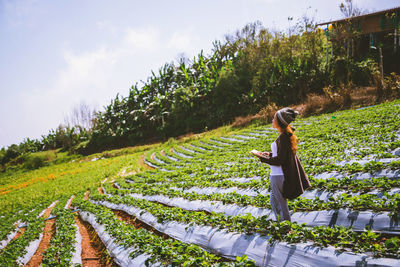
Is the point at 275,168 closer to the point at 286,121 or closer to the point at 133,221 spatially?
the point at 286,121

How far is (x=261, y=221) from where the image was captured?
3.96 m

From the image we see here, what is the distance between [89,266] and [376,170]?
7236mm

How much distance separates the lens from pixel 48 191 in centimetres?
1573

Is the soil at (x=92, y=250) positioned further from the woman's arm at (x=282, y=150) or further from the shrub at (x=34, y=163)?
the shrub at (x=34, y=163)

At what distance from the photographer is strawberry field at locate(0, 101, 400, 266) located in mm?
3158

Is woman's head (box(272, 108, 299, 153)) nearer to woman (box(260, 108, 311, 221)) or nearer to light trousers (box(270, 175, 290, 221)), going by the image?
woman (box(260, 108, 311, 221))

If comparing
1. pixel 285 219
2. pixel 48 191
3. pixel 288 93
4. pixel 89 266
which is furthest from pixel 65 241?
pixel 288 93

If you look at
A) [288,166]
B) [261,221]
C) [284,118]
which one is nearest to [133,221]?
[261,221]

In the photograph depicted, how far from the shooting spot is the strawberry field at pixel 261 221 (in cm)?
316

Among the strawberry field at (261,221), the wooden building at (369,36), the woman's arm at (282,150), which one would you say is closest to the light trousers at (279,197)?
the strawberry field at (261,221)

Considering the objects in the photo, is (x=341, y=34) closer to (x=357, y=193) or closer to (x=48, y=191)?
(x=357, y=193)

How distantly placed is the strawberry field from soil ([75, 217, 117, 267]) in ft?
0.66

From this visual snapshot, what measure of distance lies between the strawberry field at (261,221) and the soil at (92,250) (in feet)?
0.66

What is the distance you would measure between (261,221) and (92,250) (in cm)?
514
